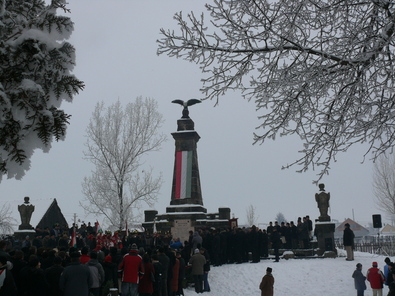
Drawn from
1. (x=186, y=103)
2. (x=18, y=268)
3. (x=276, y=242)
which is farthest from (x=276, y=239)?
(x=18, y=268)

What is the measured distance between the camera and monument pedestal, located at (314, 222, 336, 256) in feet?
67.0

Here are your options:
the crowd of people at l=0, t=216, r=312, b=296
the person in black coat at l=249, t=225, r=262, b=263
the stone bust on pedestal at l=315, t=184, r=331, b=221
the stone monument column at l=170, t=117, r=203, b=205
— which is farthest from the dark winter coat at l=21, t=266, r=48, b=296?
the stone monument column at l=170, t=117, r=203, b=205

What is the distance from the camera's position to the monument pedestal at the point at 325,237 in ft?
67.0

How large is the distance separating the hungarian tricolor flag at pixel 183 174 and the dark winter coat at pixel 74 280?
55.2 ft

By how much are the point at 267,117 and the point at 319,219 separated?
16448mm

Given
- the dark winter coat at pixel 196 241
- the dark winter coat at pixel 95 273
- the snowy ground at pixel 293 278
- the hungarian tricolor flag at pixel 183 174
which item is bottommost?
the snowy ground at pixel 293 278

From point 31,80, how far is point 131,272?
7478 mm

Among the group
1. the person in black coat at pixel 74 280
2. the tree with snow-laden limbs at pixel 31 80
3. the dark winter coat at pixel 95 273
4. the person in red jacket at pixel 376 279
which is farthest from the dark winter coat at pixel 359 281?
the tree with snow-laden limbs at pixel 31 80

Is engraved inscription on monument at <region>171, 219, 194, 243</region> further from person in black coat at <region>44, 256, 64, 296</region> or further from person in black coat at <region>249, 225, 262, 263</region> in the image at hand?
person in black coat at <region>44, 256, 64, 296</region>

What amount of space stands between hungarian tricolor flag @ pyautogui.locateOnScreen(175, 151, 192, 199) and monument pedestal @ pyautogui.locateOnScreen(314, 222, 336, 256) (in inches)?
313

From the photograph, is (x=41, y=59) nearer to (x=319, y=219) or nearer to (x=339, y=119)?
(x=339, y=119)

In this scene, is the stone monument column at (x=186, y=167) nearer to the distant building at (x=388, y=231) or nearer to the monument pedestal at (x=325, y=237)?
the monument pedestal at (x=325, y=237)

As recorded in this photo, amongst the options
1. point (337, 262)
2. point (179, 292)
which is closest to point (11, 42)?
point (179, 292)

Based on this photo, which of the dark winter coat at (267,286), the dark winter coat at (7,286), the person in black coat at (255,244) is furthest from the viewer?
the person in black coat at (255,244)
